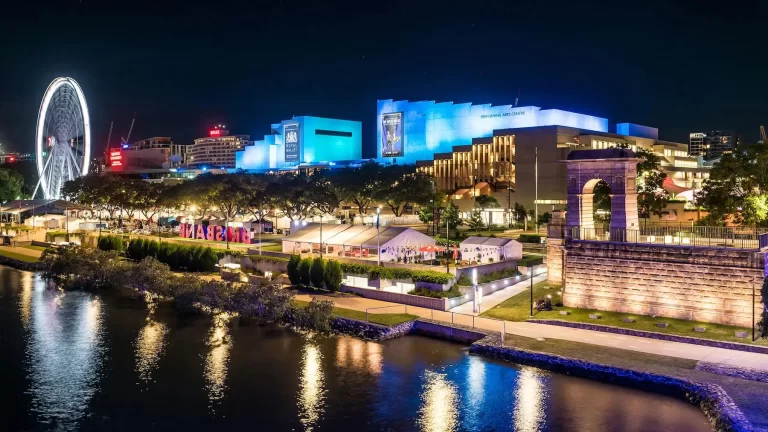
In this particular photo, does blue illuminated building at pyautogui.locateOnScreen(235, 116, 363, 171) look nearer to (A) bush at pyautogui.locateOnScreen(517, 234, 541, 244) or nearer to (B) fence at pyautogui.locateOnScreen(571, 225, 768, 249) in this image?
(A) bush at pyautogui.locateOnScreen(517, 234, 541, 244)

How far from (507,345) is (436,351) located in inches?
158

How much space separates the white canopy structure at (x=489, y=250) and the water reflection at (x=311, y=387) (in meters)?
19.0

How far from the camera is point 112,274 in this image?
57.4 meters

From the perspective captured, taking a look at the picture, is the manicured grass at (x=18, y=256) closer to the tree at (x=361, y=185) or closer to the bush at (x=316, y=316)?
the tree at (x=361, y=185)

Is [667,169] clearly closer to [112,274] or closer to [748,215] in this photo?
[748,215]

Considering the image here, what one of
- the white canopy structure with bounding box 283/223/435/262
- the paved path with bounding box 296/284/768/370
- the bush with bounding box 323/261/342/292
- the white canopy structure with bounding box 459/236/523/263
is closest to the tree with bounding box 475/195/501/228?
the white canopy structure with bounding box 283/223/435/262

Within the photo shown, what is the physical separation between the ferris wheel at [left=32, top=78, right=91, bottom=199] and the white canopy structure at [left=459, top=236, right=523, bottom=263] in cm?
7226

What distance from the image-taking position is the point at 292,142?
172 meters

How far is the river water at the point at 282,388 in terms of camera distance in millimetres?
26344

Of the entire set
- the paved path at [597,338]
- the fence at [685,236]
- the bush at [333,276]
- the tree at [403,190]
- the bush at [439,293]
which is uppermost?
the tree at [403,190]

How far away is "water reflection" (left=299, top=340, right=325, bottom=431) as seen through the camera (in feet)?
88.7

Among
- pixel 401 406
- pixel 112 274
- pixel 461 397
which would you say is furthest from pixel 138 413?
pixel 112 274

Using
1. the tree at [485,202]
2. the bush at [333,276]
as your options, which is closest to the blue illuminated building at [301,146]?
the tree at [485,202]

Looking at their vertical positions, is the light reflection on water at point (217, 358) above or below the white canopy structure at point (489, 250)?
below
